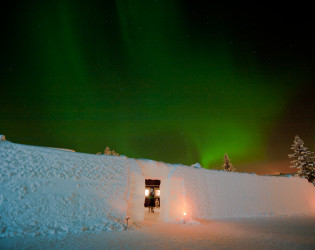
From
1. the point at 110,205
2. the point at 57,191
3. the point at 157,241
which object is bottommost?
the point at 157,241

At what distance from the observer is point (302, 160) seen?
2711cm

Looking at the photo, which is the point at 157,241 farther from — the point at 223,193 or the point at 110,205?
the point at 223,193

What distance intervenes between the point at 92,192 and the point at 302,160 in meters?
28.9

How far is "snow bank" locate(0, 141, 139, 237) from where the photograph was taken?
6871 mm

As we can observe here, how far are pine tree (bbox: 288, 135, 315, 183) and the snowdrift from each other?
18193 millimetres

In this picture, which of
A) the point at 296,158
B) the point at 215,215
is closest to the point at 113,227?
the point at 215,215

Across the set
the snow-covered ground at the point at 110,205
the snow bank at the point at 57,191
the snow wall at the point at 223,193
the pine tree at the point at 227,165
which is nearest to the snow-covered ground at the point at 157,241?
the snow-covered ground at the point at 110,205

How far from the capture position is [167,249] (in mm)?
5102

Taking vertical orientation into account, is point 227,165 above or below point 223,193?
above

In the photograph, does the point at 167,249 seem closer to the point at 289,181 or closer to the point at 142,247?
the point at 142,247

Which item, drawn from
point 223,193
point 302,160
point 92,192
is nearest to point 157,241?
point 92,192

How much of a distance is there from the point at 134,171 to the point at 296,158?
87.8 ft

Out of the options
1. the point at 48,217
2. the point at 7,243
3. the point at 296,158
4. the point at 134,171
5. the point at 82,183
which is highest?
the point at 296,158

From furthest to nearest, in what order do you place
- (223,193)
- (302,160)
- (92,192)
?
(302,160) → (223,193) → (92,192)
